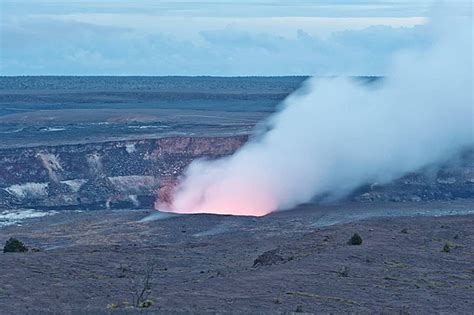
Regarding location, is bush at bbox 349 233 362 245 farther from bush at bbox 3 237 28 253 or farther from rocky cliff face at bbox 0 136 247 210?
rocky cliff face at bbox 0 136 247 210

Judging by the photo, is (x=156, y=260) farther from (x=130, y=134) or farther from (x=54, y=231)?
(x=130, y=134)

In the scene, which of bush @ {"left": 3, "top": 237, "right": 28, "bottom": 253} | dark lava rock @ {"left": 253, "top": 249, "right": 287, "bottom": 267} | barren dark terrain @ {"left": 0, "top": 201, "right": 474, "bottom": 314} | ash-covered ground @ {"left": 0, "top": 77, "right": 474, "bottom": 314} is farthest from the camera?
bush @ {"left": 3, "top": 237, "right": 28, "bottom": 253}

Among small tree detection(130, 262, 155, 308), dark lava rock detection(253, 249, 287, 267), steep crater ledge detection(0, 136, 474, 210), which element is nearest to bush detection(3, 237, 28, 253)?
small tree detection(130, 262, 155, 308)

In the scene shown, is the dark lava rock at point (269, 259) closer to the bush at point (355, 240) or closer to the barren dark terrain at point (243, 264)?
the barren dark terrain at point (243, 264)

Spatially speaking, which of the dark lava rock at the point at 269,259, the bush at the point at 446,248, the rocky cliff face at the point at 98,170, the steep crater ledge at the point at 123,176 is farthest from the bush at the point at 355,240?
the rocky cliff face at the point at 98,170

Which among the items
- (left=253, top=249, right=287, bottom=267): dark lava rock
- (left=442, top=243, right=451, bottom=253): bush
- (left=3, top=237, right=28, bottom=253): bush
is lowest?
(left=442, top=243, right=451, bottom=253): bush

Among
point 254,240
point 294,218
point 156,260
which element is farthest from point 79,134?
point 156,260

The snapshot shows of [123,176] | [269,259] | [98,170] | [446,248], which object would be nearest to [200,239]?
[269,259]

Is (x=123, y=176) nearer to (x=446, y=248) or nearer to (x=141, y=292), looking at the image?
(x=446, y=248)
